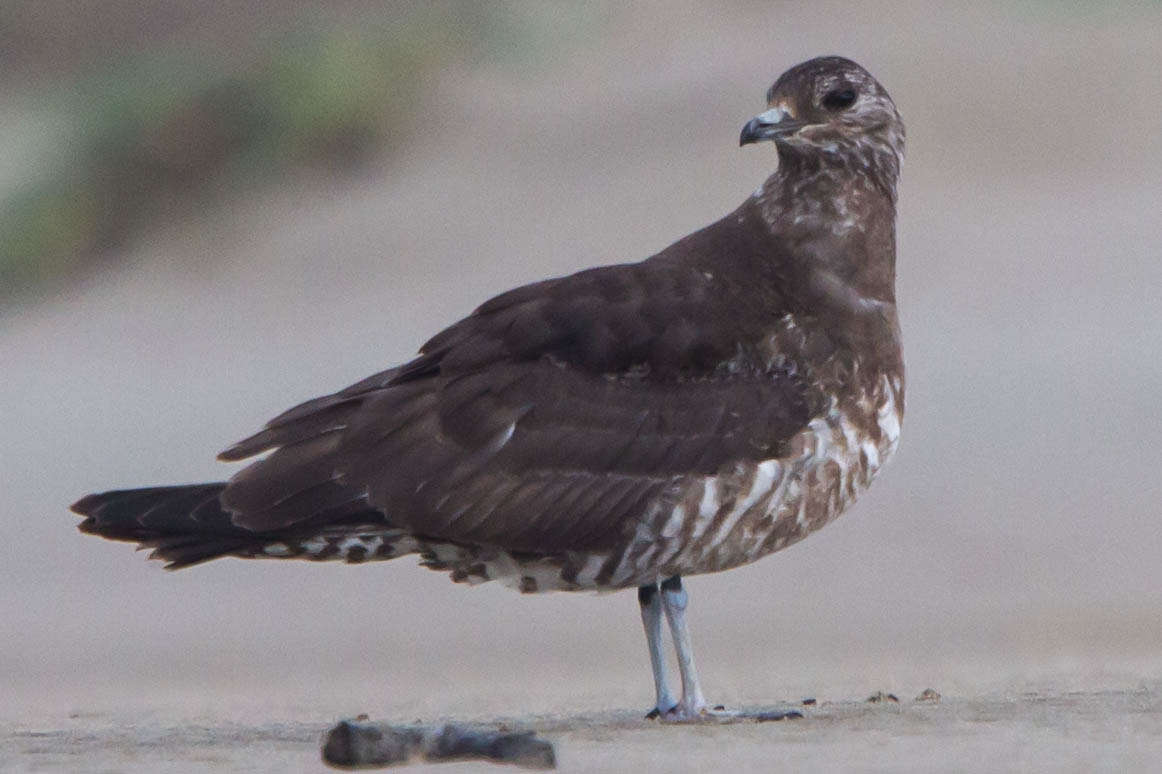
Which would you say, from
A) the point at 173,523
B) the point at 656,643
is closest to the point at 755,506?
the point at 656,643

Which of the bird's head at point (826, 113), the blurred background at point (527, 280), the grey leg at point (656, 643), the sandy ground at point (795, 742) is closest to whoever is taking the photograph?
the sandy ground at point (795, 742)

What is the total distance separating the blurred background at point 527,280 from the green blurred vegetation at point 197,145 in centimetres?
4

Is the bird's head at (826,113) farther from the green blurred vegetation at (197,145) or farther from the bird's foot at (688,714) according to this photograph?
the green blurred vegetation at (197,145)

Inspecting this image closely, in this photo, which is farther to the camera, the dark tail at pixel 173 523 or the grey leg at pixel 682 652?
the grey leg at pixel 682 652

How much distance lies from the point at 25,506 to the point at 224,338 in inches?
163

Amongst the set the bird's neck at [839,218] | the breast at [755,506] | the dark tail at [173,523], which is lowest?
the breast at [755,506]

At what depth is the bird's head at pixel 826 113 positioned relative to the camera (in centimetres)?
855

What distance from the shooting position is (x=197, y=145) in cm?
2406

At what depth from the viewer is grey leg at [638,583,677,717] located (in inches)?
317

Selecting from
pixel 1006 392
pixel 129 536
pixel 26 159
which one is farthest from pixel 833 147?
pixel 26 159

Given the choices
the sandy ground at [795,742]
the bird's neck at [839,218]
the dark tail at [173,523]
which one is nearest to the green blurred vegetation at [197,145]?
the bird's neck at [839,218]

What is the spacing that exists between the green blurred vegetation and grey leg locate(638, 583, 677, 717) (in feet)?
50.6

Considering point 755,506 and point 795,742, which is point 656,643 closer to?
point 755,506

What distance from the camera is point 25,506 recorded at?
17.1 metres
